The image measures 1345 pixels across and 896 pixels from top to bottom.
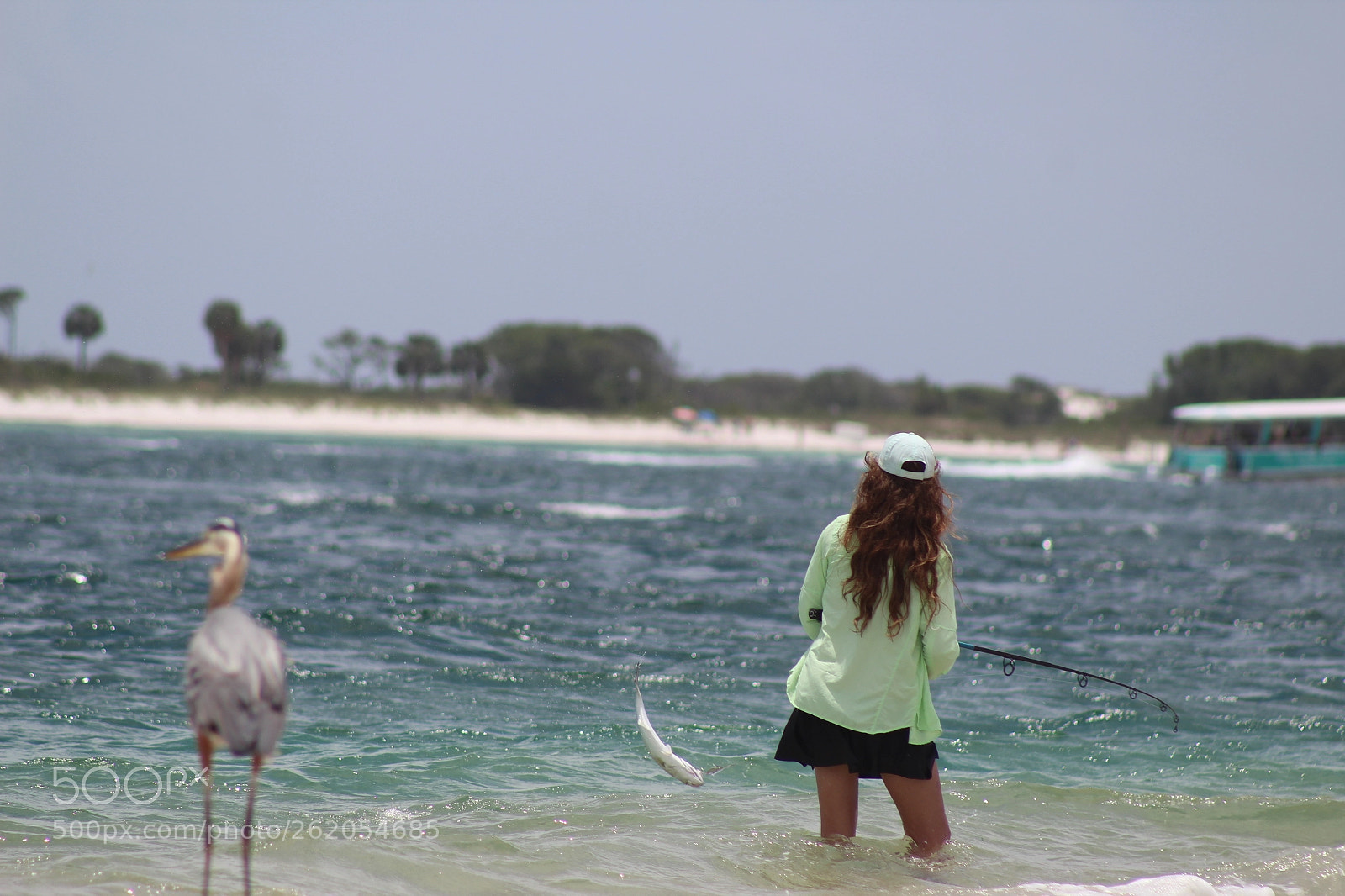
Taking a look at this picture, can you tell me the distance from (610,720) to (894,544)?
Answer: 3555mm

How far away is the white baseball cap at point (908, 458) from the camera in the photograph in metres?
3.98

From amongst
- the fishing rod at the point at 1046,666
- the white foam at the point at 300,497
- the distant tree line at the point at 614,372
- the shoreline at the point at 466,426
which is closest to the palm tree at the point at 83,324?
the distant tree line at the point at 614,372

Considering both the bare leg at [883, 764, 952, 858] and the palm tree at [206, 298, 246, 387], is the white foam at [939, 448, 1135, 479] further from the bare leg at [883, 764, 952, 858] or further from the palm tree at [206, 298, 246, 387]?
the palm tree at [206, 298, 246, 387]

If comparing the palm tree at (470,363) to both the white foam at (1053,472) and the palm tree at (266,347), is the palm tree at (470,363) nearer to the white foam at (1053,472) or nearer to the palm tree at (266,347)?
the palm tree at (266,347)

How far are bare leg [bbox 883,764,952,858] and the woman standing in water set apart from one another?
0.19 ft

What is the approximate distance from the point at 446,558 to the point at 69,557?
4.13 metres

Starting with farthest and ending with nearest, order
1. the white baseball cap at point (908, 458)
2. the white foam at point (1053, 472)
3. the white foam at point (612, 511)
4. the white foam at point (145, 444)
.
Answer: the white foam at point (1053, 472) → the white foam at point (145, 444) → the white foam at point (612, 511) → the white baseball cap at point (908, 458)

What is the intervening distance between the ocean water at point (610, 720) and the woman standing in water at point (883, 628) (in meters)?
0.62

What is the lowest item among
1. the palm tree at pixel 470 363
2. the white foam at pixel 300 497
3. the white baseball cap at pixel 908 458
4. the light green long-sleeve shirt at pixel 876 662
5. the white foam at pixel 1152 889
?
the white foam at pixel 300 497

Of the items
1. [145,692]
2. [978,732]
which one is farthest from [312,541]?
[978,732]

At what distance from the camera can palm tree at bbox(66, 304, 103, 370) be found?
84.2 metres

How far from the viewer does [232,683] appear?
263cm

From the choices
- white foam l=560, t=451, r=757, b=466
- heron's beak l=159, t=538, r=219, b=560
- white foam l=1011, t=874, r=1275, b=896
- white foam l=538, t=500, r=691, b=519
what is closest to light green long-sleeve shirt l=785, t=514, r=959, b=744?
white foam l=1011, t=874, r=1275, b=896

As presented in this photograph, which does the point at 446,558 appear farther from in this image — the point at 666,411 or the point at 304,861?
the point at 666,411
